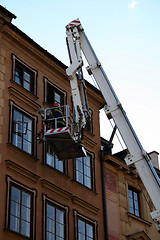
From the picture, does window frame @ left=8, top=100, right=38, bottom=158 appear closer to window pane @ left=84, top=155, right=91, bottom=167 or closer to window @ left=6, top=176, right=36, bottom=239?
window @ left=6, top=176, right=36, bottom=239

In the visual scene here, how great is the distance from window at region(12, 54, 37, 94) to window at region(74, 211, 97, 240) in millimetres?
6408

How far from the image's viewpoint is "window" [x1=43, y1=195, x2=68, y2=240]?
22394 millimetres

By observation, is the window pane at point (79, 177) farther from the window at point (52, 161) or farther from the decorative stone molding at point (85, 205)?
the decorative stone molding at point (85, 205)

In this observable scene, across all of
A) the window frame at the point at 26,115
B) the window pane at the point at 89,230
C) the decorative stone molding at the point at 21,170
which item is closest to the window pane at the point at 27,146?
the window frame at the point at 26,115

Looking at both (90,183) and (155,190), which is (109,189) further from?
(155,190)

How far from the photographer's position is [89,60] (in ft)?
78.1

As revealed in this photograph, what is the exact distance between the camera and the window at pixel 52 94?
86.3 feet

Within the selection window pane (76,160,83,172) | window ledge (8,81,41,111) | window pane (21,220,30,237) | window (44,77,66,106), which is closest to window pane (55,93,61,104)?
window (44,77,66,106)

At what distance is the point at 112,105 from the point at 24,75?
16.9 ft

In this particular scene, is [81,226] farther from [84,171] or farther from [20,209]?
[20,209]

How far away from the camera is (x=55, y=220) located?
22938mm

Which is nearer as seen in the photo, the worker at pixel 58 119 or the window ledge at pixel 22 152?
the worker at pixel 58 119

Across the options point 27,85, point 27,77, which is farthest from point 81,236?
point 27,77

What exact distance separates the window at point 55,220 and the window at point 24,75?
5.61 m
